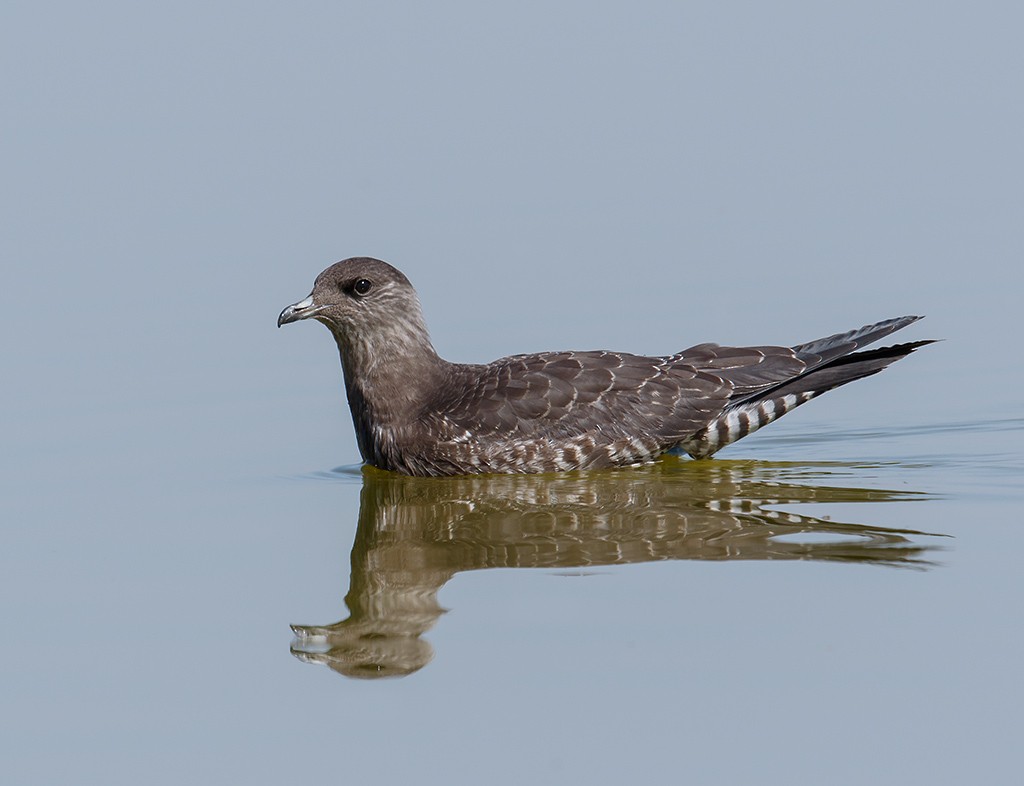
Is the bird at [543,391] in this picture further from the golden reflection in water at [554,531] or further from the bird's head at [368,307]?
the golden reflection in water at [554,531]

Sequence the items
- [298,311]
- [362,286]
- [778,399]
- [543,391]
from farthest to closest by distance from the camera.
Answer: [362,286], [778,399], [298,311], [543,391]

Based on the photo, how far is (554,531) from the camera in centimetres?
1052

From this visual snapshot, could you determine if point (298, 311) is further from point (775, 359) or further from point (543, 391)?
point (775, 359)

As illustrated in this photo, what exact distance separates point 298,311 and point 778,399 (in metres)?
3.57

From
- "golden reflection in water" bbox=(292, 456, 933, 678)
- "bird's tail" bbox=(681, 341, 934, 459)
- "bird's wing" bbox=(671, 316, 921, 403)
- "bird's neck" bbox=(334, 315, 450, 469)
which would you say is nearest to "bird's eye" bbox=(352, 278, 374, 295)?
"bird's neck" bbox=(334, 315, 450, 469)

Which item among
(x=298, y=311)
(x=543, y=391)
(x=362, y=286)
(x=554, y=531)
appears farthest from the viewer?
(x=362, y=286)

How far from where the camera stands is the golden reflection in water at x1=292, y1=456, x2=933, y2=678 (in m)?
9.07

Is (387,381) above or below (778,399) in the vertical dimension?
above

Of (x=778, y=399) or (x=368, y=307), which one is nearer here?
(x=778, y=399)

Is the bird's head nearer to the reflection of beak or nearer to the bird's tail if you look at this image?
the reflection of beak

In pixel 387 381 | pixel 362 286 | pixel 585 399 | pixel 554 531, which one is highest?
pixel 362 286

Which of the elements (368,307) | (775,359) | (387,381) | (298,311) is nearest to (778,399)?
(775,359)

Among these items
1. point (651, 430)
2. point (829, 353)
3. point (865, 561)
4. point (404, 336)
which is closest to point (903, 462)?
point (829, 353)

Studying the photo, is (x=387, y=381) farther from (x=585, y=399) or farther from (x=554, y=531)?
(x=554, y=531)
